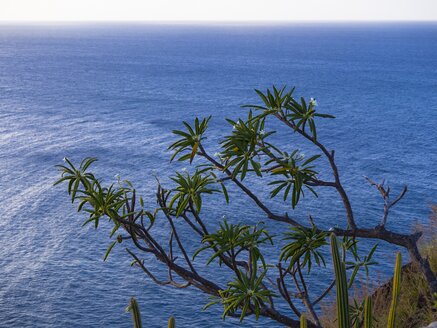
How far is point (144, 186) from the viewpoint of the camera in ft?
217

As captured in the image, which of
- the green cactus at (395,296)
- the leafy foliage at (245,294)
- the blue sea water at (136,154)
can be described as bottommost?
the blue sea water at (136,154)

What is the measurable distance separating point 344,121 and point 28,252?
62.0m

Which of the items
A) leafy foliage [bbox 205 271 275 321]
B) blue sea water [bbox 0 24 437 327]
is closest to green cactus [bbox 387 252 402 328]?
leafy foliage [bbox 205 271 275 321]

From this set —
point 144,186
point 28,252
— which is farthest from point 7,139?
point 28,252

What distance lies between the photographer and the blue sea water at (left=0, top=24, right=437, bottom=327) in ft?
149

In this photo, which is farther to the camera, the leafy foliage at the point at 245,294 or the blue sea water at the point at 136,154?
the blue sea water at the point at 136,154

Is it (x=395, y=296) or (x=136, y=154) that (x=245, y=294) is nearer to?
(x=395, y=296)

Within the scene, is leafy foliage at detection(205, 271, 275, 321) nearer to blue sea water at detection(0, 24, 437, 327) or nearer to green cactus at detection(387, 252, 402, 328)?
green cactus at detection(387, 252, 402, 328)

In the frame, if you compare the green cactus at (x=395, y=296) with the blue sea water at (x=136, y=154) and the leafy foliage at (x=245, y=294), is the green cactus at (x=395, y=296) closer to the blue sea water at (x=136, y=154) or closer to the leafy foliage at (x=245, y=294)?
the leafy foliage at (x=245, y=294)

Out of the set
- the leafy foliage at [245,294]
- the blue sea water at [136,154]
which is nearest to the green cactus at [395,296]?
the leafy foliage at [245,294]

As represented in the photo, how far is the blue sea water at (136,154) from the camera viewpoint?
149 ft

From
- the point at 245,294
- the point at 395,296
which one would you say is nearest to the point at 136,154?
the point at 245,294

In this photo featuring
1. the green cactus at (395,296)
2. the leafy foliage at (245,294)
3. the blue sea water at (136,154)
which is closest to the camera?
the green cactus at (395,296)

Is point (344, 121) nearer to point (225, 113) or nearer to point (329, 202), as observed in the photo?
point (225, 113)
